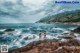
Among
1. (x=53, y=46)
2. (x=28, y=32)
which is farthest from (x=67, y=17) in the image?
(x=28, y=32)

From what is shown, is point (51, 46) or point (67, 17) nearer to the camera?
point (51, 46)

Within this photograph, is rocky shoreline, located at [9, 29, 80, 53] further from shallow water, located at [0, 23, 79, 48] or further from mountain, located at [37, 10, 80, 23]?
mountain, located at [37, 10, 80, 23]

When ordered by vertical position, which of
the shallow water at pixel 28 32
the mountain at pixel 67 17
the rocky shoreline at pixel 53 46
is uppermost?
the mountain at pixel 67 17

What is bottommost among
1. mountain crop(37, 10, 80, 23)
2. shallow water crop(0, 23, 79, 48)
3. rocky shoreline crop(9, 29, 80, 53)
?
rocky shoreline crop(9, 29, 80, 53)

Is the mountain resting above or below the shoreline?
above

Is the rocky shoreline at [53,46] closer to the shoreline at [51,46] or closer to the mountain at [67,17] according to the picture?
the shoreline at [51,46]

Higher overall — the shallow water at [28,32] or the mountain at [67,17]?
the mountain at [67,17]

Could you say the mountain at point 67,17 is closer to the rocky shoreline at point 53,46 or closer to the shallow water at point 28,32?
the shallow water at point 28,32

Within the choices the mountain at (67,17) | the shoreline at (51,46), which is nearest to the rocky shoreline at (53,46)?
the shoreline at (51,46)

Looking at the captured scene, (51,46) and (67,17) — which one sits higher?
(67,17)

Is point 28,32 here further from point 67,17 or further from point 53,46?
point 67,17

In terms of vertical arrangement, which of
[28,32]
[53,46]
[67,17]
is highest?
[67,17]

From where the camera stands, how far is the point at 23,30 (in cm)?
Result: 217

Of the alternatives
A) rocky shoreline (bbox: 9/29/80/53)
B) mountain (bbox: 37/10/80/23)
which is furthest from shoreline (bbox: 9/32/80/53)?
mountain (bbox: 37/10/80/23)
